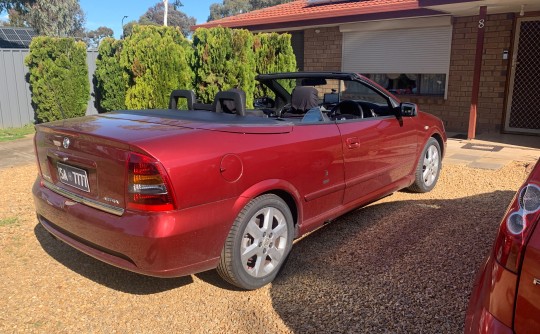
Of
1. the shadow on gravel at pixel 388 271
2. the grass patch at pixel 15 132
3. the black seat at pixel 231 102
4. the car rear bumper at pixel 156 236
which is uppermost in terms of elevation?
the black seat at pixel 231 102

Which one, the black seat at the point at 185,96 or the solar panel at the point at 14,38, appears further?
the solar panel at the point at 14,38

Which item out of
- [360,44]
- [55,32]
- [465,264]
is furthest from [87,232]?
[55,32]

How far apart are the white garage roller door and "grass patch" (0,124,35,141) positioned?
27.1 ft

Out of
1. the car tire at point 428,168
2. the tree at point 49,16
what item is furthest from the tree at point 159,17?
the car tire at point 428,168

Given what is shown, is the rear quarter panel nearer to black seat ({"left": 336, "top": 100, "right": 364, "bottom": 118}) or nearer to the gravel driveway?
the gravel driveway

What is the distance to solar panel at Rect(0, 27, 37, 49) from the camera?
61.3 ft

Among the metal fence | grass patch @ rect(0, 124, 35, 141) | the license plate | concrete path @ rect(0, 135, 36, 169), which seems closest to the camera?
the license plate

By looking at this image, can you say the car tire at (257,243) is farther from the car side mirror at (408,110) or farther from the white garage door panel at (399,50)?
the white garage door panel at (399,50)

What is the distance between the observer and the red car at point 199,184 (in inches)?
105

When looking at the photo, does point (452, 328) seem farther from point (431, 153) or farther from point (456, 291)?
point (431, 153)

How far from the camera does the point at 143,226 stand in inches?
104

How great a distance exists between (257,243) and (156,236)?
807mm

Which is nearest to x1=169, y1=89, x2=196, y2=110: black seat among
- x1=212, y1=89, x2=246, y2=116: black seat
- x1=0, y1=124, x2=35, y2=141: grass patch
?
x1=212, y1=89, x2=246, y2=116: black seat

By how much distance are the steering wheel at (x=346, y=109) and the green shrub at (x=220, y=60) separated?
444cm
